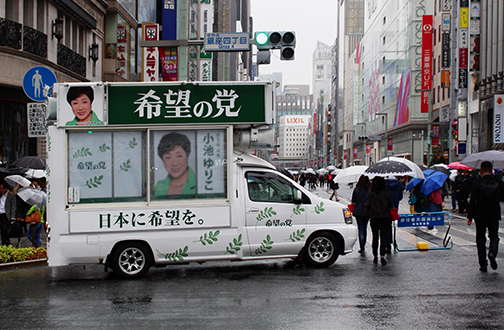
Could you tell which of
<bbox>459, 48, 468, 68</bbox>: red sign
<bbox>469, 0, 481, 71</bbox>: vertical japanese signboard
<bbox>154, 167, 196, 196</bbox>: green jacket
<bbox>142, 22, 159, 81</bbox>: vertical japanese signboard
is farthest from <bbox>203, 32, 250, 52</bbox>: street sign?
<bbox>459, 48, 468, 68</bbox>: red sign

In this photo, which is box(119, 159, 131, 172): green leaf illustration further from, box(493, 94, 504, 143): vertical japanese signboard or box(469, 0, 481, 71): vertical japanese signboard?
box(469, 0, 481, 71): vertical japanese signboard

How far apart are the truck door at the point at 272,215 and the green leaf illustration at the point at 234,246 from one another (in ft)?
0.64

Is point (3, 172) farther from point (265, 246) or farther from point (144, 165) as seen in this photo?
point (265, 246)

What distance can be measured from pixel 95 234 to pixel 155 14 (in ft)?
106

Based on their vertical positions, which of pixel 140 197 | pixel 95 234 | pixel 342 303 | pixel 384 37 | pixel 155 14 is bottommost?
pixel 342 303

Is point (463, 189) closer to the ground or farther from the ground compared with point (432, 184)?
closer to the ground

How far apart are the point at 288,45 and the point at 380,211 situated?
5.70 metres

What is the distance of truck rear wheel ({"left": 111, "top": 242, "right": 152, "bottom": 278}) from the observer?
361 inches

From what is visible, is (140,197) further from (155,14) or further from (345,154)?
(345,154)

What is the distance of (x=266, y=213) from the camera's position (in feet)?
31.4

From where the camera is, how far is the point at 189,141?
9.41 metres

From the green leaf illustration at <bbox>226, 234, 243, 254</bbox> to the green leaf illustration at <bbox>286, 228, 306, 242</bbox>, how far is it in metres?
0.97

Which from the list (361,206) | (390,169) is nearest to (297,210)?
(361,206)

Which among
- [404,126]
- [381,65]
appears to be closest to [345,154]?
[381,65]
